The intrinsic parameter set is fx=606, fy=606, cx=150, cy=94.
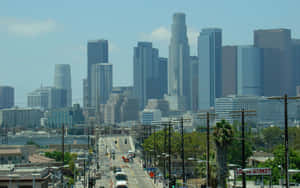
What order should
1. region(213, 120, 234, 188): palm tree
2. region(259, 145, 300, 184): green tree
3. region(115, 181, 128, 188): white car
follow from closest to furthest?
region(213, 120, 234, 188): palm tree
region(115, 181, 128, 188): white car
region(259, 145, 300, 184): green tree

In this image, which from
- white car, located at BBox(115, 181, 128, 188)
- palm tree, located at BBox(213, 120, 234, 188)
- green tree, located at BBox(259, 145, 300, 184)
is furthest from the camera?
green tree, located at BBox(259, 145, 300, 184)

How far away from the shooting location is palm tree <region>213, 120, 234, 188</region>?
6431cm

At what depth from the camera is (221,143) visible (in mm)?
65250

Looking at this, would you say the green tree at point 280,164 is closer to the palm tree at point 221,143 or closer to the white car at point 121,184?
the palm tree at point 221,143

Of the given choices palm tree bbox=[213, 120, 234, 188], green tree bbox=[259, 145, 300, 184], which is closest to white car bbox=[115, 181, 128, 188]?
palm tree bbox=[213, 120, 234, 188]

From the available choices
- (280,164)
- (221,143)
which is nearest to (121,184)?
(221,143)

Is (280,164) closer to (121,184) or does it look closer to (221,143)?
(121,184)

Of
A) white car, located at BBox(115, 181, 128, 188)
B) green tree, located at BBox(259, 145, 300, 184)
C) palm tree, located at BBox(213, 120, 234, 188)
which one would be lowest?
white car, located at BBox(115, 181, 128, 188)

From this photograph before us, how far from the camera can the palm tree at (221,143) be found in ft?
211

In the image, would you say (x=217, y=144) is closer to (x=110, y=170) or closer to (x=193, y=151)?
(x=193, y=151)

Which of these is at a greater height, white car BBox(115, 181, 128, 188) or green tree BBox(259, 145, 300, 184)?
green tree BBox(259, 145, 300, 184)

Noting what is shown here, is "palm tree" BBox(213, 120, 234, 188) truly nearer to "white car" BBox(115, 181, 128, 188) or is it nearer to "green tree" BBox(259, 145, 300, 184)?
"white car" BBox(115, 181, 128, 188)

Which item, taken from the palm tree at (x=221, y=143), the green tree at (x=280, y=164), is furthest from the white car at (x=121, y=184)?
the green tree at (x=280, y=164)

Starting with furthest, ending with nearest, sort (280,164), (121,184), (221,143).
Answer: (280,164), (121,184), (221,143)
